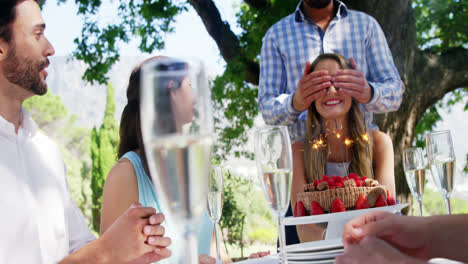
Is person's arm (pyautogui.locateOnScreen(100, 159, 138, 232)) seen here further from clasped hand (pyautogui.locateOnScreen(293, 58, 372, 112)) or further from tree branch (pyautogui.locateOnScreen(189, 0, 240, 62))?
tree branch (pyautogui.locateOnScreen(189, 0, 240, 62))

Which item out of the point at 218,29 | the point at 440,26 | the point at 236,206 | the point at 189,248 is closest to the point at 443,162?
the point at 189,248

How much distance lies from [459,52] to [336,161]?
5.36 m

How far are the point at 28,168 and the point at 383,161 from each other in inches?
75.2

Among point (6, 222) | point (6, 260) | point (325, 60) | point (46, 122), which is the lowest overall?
point (6, 260)

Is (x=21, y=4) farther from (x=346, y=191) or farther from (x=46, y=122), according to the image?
(x=46, y=122)

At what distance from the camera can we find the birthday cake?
174 cm

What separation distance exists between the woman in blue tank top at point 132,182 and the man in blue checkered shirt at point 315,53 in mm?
911

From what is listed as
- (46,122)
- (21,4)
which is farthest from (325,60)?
(46,122)

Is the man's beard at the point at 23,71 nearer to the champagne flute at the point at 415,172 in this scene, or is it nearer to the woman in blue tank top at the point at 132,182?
the woman in blue tank top at the point at 132,182

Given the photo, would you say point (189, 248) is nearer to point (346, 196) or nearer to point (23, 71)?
point (346, 196)

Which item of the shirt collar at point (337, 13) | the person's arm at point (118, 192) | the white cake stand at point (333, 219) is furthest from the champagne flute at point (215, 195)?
the shirt collar at point (337, 13)

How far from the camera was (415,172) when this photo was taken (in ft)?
5.87

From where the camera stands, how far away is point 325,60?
2.69 meters

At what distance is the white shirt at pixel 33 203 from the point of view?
1589 millimetres
